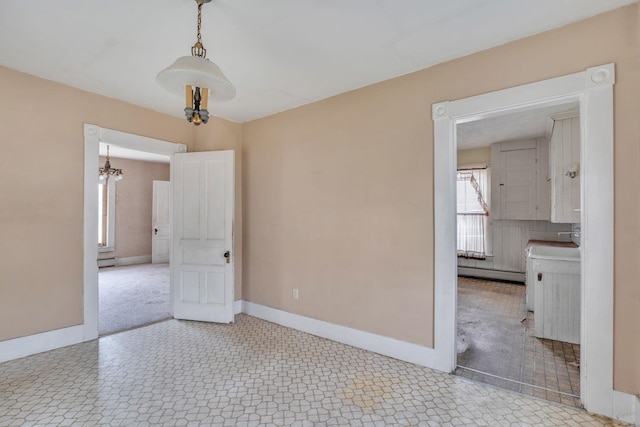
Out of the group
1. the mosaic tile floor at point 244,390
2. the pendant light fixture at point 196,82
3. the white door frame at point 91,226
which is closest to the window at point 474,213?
the mosaic tile floor at point 244,390

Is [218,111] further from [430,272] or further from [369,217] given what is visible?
[430,272]

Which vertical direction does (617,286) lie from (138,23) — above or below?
below

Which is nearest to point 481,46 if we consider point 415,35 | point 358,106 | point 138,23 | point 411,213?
point 415,35

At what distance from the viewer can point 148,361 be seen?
2.79 metres

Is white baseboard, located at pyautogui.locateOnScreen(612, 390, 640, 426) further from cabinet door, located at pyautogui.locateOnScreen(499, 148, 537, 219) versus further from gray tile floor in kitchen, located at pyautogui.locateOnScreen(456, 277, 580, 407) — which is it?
cabinet door, located at pyautogui.locateOnScreen(499, 148, 537, 219)

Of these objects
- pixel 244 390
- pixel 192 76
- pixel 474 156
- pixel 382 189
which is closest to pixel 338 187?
pixel 382 189

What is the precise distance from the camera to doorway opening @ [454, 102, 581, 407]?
8.89 ft

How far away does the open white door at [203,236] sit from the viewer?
3.79 metres

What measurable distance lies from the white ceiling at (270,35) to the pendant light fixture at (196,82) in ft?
1.35

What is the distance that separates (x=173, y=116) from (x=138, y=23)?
203 centimetres

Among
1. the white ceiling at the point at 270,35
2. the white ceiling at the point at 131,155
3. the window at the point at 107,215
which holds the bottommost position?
the window at the point at 107,215

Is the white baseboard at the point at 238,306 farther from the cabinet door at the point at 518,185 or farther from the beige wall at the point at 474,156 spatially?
the beige wall at the point at 474,156

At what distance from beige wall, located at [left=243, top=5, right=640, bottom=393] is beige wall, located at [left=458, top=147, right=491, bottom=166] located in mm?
4150

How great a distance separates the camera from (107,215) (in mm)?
7598
